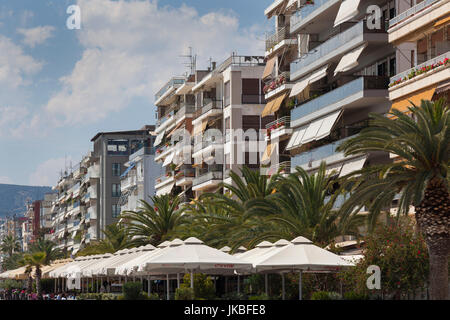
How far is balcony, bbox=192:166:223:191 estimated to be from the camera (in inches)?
2771

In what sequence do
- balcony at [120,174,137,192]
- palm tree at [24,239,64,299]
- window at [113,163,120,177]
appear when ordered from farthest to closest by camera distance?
window at [113,163,120,177], balcony at [120,174,137,192], palm tree at [24,239,64,299]

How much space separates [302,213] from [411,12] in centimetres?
981

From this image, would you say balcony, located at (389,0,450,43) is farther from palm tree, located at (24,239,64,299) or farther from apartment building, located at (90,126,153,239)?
apartment building, located at (90,126,153,239)

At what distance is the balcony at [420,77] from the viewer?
1451 inches

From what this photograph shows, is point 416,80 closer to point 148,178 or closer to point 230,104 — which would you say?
point 230,104

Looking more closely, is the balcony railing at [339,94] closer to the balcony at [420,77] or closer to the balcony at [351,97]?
the balcony at [351,97]

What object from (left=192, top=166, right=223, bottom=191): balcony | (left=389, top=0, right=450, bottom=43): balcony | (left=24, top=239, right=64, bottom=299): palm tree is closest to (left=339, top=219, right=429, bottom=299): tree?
(left=389, top=0, right=450, bottom=43): balcony

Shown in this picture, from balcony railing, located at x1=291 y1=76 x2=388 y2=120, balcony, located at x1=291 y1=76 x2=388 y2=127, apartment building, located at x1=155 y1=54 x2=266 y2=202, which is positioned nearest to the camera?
balcony, located at x1=291 y1=76 x2=388 y2=127

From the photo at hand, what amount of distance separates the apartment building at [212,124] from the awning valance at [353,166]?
1768 centimetres

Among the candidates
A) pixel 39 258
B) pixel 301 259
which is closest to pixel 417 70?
pixel 301 259

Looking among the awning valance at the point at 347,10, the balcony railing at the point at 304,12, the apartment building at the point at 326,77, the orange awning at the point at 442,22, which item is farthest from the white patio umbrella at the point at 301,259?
the balcony railing at the point at 304,12

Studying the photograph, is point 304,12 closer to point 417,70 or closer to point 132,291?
point 417,70
